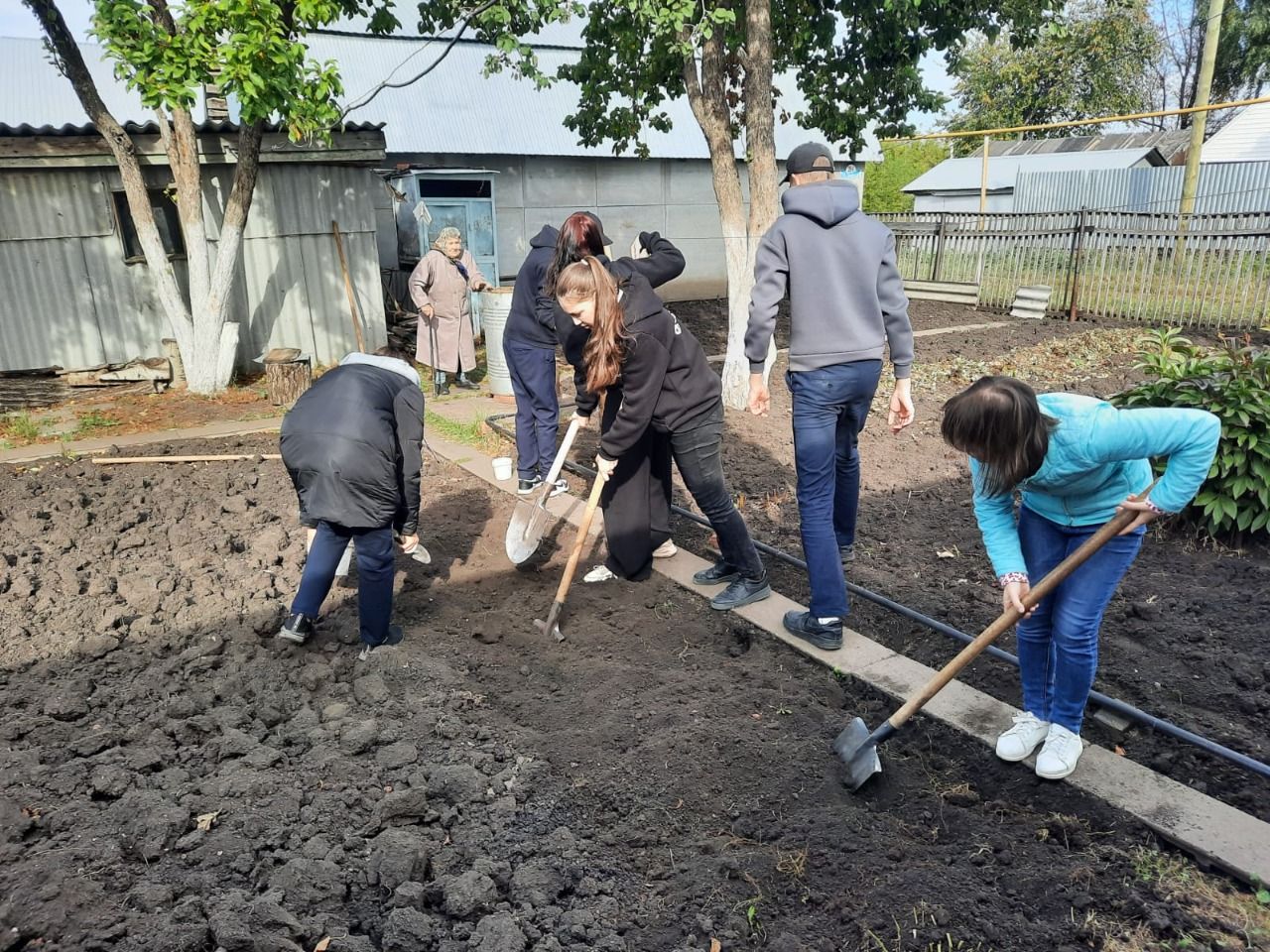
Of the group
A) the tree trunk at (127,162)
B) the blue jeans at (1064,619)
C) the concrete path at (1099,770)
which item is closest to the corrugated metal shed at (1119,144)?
the tree trunk at (127,162)

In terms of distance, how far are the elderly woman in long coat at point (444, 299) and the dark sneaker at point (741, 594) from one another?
569cm

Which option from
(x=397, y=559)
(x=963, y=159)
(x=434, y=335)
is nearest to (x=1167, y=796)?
(x=397, y=559)

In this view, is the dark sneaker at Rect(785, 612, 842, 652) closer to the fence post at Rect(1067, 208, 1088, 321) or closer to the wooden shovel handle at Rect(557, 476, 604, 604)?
the wooden shovel handle at Rect(557, 476, 604, 604)

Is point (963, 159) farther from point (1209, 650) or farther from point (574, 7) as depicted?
point (1209, 650)

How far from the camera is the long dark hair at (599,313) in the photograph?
3.60m

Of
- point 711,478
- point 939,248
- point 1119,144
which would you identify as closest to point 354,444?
point 711,478

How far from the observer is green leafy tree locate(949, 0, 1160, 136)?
1211 inches

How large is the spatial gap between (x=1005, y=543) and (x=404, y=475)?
7.73ft

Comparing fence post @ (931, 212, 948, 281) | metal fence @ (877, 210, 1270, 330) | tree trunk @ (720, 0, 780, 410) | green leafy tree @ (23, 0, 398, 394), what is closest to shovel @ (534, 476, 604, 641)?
tree trunk @ (720, 0, 780, 410)

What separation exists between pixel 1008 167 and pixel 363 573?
30.8 metres

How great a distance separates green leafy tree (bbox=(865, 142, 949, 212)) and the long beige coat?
20486mm

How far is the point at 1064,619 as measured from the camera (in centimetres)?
274

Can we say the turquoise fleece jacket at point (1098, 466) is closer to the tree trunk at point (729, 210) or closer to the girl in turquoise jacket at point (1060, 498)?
the girl in turquoise jacket at point (1060, 498)

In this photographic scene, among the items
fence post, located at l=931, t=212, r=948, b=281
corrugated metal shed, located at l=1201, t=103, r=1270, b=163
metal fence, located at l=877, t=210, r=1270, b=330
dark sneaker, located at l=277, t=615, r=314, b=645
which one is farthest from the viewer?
corrugated metal shed, located at l=1201, t=103, r=1270, b=163
